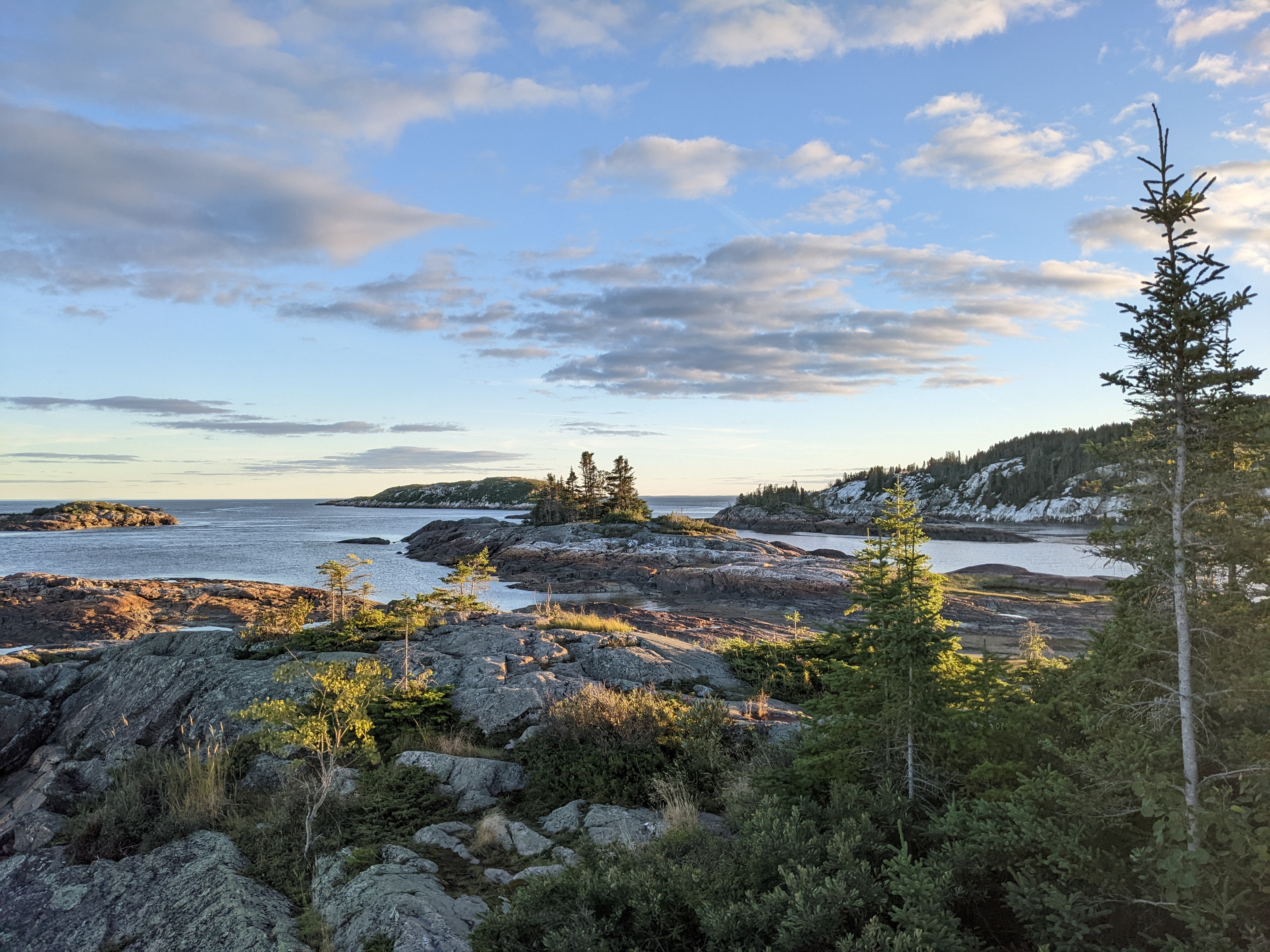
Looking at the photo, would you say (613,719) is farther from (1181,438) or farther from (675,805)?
(1181,438)

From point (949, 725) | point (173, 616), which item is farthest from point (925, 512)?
point (949, 725)

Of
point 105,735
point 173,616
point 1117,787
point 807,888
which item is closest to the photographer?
point 1117,787

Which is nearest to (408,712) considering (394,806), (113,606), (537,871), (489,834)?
(394,806)

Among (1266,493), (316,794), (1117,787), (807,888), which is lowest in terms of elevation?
(316,794)

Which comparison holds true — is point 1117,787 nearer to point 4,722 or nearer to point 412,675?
point 412,675

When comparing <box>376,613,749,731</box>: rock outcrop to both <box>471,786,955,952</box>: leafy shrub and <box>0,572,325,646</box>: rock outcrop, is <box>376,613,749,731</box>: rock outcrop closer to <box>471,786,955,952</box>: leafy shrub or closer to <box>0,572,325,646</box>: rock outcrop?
<box>471,786,955,952</box>: leafy shrub

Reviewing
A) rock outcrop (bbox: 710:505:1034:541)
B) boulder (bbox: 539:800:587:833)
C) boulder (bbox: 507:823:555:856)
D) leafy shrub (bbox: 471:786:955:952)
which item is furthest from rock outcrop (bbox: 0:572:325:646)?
rock outcrop (bbox: 710:505:1034:541)

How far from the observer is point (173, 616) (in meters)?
30.2

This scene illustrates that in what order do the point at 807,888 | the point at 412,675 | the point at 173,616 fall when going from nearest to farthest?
1. the point at 807,888
2. the point at 412,675
3. the point at 173,616

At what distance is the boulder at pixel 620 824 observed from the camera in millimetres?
7789

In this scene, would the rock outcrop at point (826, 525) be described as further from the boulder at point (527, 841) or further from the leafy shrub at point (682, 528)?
the boulder at point (527, 841)

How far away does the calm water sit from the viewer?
4900cm

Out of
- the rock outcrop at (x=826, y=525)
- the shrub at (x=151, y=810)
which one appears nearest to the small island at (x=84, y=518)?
the rock outcrop at (x=826, y=525)

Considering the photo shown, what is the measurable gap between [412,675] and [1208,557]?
1323 cm
